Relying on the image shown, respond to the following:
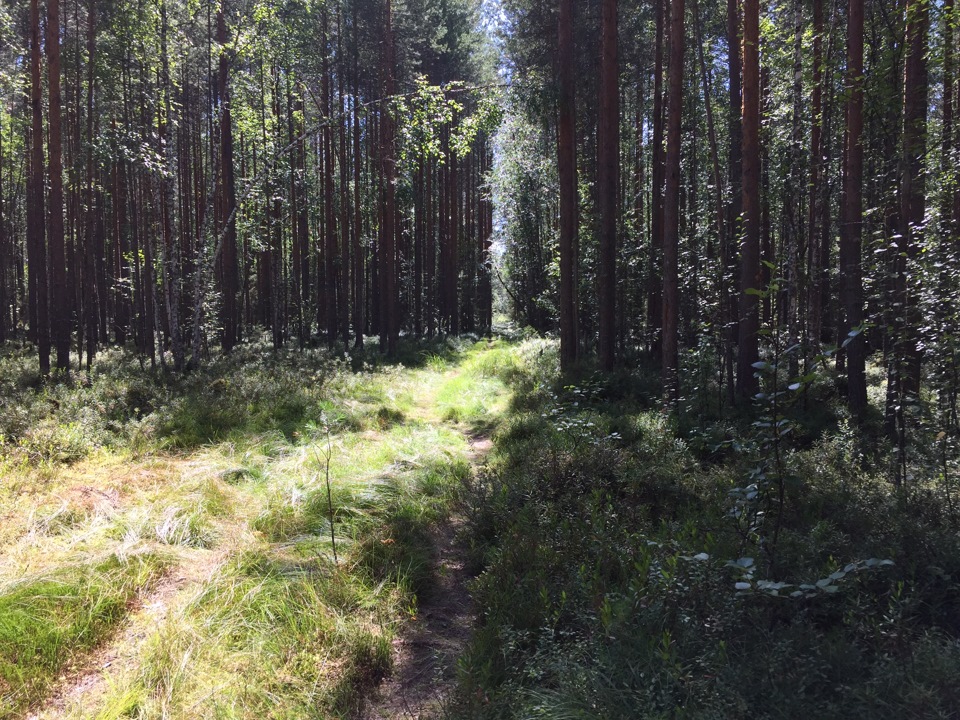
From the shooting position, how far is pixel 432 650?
3742 millimetres

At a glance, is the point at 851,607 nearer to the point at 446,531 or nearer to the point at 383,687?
the point at 383,687

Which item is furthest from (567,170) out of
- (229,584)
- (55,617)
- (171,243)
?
(55,617)

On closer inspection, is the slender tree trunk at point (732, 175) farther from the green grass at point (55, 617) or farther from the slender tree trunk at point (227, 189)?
the slender tree trunk at point (227, 189)

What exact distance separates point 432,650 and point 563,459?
2.85 meters

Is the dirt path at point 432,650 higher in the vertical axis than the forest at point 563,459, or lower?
lower

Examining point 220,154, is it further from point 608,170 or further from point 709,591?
point 709,591

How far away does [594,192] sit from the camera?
18.0 metres

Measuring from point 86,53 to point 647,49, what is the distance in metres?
16.9

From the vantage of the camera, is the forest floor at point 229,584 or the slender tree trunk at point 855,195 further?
the slender tree trunk at point 855,195

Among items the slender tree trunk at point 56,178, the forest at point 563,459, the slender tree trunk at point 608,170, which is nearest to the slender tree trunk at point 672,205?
the forest at point 563,459

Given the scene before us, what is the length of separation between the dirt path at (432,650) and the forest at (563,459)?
1.0 inches

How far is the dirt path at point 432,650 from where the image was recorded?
124 inches

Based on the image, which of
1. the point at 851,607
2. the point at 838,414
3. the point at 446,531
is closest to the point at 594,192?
the point at 838,414

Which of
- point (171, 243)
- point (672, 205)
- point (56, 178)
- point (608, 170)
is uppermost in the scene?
point (56, 178)
